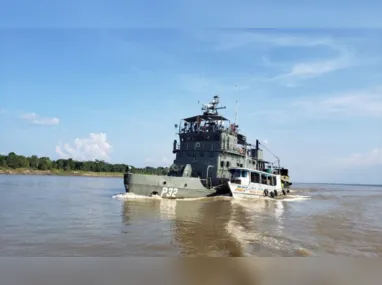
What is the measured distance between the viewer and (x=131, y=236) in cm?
1006

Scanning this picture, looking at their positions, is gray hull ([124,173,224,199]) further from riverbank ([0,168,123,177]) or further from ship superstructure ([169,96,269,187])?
riverbank ([0,168,123,177])

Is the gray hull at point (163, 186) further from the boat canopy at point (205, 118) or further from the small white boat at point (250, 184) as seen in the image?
the boat canopy at point (205, 118)

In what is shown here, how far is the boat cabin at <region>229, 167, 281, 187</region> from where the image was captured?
89.8ft

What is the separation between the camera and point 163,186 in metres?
23.6

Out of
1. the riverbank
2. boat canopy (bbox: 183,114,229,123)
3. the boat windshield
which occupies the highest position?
boat canopy (bbox: 183,114,229,123)

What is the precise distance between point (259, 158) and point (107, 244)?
30.5 m

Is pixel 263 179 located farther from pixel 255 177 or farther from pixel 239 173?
pixel 239 173

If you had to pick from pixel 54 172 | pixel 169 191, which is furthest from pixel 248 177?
pixel 54 172

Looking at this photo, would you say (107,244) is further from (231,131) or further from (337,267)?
(231,131)

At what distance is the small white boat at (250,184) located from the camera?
2677 cm

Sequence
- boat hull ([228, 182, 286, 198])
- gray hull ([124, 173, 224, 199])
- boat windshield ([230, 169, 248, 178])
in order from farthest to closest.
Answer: boat windshield ([230, 169, 248, 178]) → boat hull ([228, 182, 286, 198]) → gray hull ([124, 173, 224, 199])

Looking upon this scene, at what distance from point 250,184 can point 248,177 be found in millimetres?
644

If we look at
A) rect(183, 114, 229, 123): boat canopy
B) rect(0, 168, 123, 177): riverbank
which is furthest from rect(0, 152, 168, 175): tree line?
rect(183, 114, 229, 123): boat canopy

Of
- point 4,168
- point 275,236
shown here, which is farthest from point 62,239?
point 4,168
